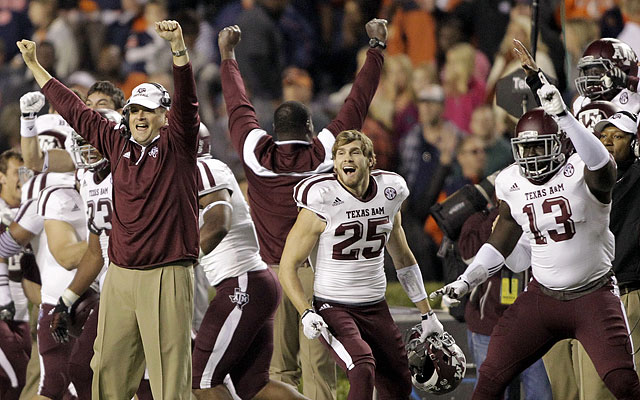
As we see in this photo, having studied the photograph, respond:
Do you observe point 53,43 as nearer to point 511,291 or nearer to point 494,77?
point 494,77

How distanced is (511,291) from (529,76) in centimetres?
183

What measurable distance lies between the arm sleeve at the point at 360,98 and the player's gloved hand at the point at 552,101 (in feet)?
6.30

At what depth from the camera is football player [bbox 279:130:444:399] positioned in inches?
269

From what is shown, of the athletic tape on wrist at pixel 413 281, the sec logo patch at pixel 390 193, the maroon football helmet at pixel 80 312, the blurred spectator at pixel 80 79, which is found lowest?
the maroon football helmet at pixel 80 312

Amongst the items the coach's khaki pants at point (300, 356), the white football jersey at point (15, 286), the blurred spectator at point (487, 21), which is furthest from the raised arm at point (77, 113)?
the blurred spectator at point (487, 21)

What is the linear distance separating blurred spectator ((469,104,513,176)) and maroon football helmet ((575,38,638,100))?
2.57m

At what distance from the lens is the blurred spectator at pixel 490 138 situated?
445 inches

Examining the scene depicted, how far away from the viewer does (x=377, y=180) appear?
23.0 ft

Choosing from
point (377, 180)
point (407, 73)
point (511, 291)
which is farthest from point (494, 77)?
point (377, 180)

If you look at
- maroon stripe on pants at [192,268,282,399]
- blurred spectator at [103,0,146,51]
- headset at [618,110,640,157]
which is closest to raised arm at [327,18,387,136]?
maroon stripe on pants at [192,268,282,399]

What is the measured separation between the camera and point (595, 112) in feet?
25.4

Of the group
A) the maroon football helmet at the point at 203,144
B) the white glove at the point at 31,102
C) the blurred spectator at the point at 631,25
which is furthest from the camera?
the blurred spectator at the point at 631,25

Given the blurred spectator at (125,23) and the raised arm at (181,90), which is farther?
the blurred spectator at (125,23)

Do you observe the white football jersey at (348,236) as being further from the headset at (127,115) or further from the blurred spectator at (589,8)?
the blurred spectator at (589,8)
